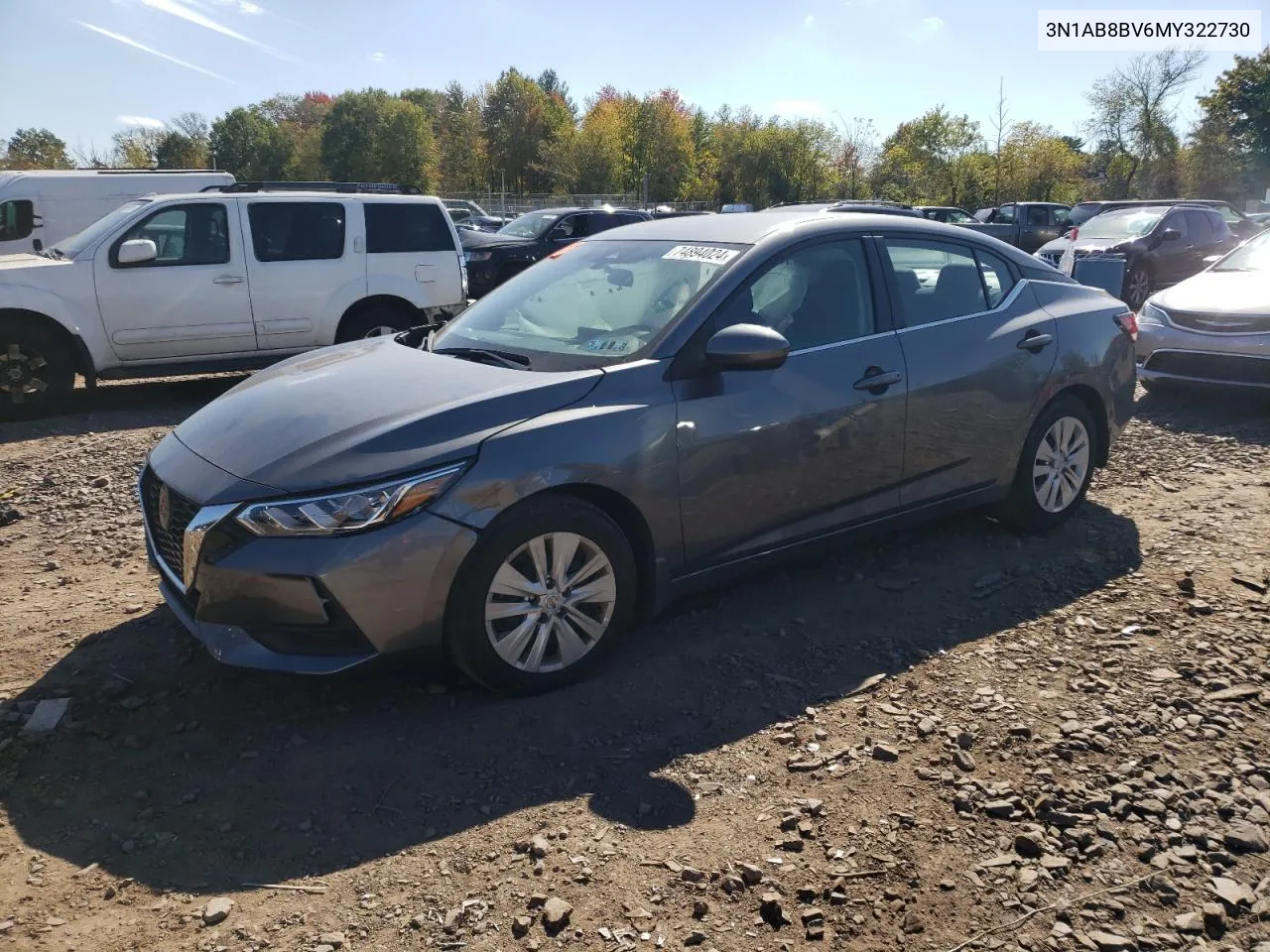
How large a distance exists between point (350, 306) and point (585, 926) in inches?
319

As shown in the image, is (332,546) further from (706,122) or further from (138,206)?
(706,122)

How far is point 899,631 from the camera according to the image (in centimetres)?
415

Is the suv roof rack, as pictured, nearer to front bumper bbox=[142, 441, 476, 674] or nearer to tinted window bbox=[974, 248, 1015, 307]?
tinted window bbox=[974, 248, 1015, 307]

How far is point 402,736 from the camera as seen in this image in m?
3.33

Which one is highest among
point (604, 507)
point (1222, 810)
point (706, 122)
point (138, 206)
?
point (706, 122)

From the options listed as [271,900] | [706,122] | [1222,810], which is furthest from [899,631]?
[706,122]

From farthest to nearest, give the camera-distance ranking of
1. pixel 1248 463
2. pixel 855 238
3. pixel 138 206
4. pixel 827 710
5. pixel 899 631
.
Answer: pixel 138 206
pixel 1248 463
pixel 855 238
pixel 899 631
pixel 827 710

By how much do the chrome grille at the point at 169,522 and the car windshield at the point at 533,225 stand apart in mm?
13743

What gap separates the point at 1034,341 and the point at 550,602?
2994 mm

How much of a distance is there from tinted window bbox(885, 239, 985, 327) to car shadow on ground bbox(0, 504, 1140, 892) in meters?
1.35

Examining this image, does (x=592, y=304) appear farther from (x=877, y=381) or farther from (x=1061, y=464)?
(x=1061, y=464)

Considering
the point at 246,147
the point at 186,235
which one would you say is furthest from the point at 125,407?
the point at 246,147

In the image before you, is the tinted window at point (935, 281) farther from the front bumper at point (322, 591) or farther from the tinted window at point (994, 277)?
the front bumper at point (322, 591)

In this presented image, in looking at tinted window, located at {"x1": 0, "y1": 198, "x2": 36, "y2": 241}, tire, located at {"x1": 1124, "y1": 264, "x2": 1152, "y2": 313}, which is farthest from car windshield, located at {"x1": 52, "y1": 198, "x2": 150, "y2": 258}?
tire, located at {"x1": 1124, "y1": 264, "x2": 1152, "y2": 313}
